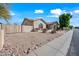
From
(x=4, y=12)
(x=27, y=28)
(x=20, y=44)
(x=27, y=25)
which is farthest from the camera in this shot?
(x=27, y=28)

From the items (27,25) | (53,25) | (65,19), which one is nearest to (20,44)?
(27,25)

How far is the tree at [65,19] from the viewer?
12.0 m

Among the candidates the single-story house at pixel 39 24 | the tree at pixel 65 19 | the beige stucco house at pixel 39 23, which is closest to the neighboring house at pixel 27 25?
the single-story house at pixel 39 24

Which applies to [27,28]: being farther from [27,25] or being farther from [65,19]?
[65,19]

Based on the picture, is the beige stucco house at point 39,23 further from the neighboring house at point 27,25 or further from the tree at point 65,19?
the tree at point 65,19

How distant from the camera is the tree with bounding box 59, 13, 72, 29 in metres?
12.0

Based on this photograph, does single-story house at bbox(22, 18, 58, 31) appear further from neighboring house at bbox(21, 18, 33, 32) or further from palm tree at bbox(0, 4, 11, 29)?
palm tree at bbox(0, 4, 11, 29)

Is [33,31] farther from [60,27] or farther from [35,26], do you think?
[60,27]

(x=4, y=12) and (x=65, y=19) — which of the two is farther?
(x=65, y=19)

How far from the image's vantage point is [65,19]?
12.6 m

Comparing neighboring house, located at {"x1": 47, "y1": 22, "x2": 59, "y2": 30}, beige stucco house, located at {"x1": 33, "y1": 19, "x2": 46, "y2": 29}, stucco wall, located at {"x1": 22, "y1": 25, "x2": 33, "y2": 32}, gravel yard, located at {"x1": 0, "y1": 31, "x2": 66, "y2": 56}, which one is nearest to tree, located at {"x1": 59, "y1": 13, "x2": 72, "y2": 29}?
neighboring house, located at {"x1": 47, "y1": 22, "x2": 59, "y2": 30}

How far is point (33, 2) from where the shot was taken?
36.3ft

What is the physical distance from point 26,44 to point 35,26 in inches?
40.6

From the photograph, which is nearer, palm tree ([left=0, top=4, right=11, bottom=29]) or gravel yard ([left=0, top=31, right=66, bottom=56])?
gravel yard ([left=0, top=31, right=66, bottom=56])
